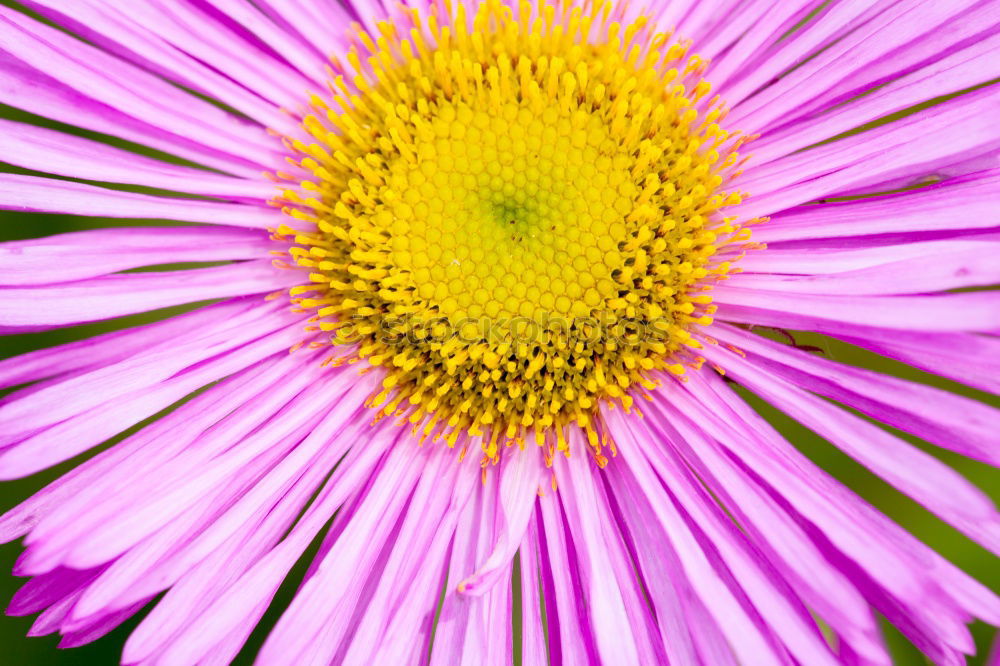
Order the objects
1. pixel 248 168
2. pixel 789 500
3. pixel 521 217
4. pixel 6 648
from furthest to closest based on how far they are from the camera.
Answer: pixel 6 648 < pixel 248 168 < pixel 521 217 < pixel 789 500

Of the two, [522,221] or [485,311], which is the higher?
[522,221]

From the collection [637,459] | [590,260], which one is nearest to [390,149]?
[590,260]

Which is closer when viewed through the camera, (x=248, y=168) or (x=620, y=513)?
A: (x=620, y=513)

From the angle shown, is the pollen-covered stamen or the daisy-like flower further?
the pollen-covered stamen

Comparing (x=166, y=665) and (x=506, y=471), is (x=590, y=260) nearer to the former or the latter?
(x=506, y=471)

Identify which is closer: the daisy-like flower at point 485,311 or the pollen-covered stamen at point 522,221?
the daisy-like flower at point 485,311
